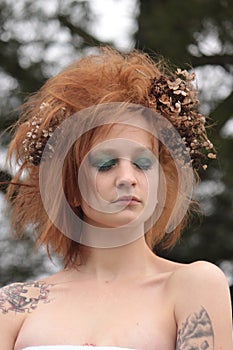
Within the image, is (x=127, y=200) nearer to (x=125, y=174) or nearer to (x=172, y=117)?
(x=125, y=174)

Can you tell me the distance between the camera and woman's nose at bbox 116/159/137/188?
244cm

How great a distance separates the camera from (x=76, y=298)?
8.34ft

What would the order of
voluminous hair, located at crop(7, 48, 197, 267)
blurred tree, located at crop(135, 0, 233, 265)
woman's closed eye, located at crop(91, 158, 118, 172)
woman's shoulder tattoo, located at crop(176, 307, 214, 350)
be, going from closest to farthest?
woman's shoulder tattoo, located at crop(176, 307, 214, 350) → woman's closed eye, located at crop(91, 158, 118, 172) → voluminous hair, located at crop(7, 48, 197, 267) → blurred tree, located at crop(135, 0, 233, 265)

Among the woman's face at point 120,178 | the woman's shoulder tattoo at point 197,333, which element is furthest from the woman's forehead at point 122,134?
the woman's shoulder tattoo at point 197,333

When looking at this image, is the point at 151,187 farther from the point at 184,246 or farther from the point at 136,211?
the point at 184,246

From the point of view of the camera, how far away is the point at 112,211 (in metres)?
2.46

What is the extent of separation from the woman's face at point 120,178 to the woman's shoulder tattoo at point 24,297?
208 mm

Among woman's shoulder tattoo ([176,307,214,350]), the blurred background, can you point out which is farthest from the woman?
the blurred background

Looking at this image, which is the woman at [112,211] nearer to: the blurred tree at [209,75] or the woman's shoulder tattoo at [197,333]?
the woman's shoulder tattoo at [197,333]

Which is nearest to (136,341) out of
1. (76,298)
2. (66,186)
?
(76,298)

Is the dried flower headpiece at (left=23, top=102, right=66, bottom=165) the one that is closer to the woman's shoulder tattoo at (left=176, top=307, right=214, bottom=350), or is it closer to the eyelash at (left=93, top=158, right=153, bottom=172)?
the eyelash at (left=93, top=158, right=153, bottom=172)

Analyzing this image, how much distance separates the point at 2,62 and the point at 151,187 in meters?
2.67

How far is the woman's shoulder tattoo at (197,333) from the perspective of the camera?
235cm

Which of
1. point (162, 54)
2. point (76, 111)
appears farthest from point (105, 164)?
point (162, 54)
